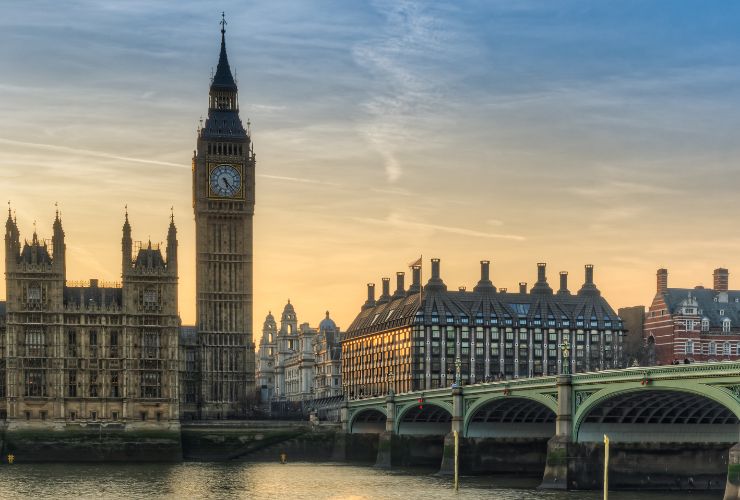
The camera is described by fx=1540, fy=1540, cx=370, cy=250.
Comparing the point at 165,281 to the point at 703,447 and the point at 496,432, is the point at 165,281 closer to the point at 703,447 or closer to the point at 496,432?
Result: the point at 496,432

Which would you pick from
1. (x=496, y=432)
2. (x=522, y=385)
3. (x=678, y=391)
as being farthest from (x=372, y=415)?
(x=678, y=391)

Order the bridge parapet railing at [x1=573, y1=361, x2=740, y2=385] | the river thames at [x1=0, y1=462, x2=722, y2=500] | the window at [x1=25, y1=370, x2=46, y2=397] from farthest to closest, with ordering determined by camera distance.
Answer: the window at [x1=25, y1=370, x2=46, y2=397] < the river thames at [x1=0, y1=462, x2=722, y2=500] < the bridge parapet railing at [x1=573, y1=361, x2=740, y2=385]

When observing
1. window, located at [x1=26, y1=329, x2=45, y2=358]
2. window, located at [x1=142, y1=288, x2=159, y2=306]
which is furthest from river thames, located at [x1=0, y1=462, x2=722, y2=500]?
window, located at [x1=142, y1=288, x2=159, y2=306]

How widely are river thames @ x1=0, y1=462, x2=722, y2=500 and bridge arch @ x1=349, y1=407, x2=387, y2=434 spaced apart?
20.0 meters

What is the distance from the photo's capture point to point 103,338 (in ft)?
591

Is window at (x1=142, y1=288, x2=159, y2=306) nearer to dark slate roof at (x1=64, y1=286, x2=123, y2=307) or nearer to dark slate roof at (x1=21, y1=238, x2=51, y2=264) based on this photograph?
dark slate roof at (x1=64, y1=286, x2=123, y2=307)

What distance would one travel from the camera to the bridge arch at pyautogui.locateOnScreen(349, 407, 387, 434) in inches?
7136

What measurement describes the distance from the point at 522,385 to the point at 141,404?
67.4 metres

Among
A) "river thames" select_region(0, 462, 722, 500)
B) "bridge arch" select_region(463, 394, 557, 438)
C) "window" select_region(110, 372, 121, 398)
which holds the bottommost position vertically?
"river thames" select_region(0, 462, 722, 500)

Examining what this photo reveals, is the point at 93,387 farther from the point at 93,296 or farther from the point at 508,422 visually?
the point at 508,422

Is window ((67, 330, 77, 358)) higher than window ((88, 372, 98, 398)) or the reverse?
higher

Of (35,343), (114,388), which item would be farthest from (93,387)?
(35,343)

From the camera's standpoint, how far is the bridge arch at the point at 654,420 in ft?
377

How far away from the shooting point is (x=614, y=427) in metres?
118
